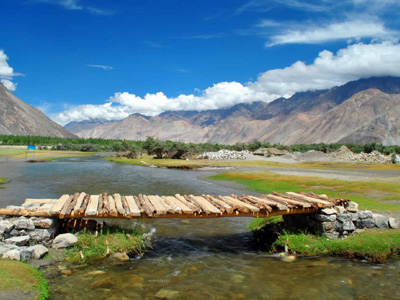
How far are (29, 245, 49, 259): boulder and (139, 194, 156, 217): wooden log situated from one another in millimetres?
3647

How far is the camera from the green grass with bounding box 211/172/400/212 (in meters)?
20.1

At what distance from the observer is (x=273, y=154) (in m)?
96.6

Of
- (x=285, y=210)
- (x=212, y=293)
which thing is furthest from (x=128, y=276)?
(x=285, y=210)

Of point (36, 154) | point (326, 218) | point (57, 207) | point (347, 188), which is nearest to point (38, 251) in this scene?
point (57, 207)

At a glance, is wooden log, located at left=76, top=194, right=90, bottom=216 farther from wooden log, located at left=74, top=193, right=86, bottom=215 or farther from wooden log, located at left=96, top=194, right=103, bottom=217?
wooden log, located at left=96, top=194, right=103, bottom=217

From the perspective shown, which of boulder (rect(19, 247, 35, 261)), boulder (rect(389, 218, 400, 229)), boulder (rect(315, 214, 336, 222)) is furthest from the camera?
boulder (rect(389, 218, 400, 229))

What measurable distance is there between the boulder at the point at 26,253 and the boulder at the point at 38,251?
61 millimetres

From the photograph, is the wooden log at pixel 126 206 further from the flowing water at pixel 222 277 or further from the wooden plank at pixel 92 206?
the flowing water at pixel 222 277

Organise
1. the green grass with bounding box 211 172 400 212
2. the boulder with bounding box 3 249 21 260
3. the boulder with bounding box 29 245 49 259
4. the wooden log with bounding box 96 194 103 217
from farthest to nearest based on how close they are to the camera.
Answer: the green grass with bounding box 211 172 400 212 → the wooden log with bounding box 96 194 103 217 → the boulder with bounding box 29 245 49 259 → the boulder with bounding box 3 249 21 260

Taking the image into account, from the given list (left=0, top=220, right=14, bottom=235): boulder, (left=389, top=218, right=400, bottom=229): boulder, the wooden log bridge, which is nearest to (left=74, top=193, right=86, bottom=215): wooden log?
the wooden log bridge

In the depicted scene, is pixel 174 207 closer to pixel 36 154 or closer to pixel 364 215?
pixel 364 215

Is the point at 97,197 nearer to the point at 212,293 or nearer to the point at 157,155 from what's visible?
the point at 212,293

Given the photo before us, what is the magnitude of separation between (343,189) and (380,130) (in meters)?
161

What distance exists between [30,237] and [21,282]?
3317mm
